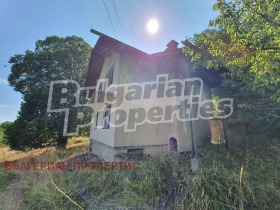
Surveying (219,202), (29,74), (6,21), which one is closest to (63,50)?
(29,74)

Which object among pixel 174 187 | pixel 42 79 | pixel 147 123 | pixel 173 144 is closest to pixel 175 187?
pixel 174 187

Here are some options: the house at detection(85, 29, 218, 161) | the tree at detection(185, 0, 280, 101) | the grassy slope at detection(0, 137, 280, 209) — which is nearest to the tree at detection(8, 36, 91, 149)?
the house at detection(85, 29, 218, 161)

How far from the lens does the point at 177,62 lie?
725cm

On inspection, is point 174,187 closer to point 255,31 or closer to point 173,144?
point 173,144

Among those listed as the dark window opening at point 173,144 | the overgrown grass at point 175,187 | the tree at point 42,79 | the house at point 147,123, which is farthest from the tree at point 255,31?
the tree at point 42,79

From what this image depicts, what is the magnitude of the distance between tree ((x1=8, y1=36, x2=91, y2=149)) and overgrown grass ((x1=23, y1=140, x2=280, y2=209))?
37.4ft

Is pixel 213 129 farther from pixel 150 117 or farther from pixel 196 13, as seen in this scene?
pixel 196 13

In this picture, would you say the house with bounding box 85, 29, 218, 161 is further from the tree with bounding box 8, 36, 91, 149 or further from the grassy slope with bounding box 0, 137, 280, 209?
the tree with bounding box 8, 36, 91, 149

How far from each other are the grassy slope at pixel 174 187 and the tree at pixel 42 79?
11.1 m

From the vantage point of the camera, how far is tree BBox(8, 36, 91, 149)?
1587cm

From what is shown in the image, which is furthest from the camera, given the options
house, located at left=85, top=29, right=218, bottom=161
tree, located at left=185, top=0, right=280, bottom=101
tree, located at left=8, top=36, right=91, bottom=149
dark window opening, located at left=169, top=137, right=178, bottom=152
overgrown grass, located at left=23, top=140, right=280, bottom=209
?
tree, located at left=8, top=36, right=91, bottom=149

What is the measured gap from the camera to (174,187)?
450 cm

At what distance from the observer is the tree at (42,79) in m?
15.9

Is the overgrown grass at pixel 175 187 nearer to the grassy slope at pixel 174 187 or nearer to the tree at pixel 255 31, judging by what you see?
the grassy slope at pixel 174 187
